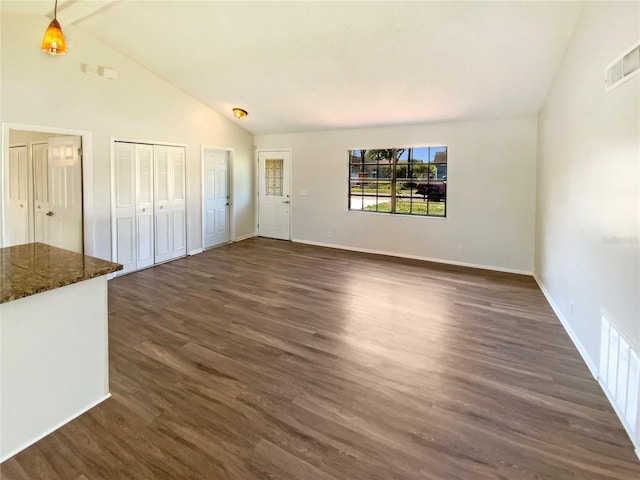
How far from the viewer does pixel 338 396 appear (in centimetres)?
244

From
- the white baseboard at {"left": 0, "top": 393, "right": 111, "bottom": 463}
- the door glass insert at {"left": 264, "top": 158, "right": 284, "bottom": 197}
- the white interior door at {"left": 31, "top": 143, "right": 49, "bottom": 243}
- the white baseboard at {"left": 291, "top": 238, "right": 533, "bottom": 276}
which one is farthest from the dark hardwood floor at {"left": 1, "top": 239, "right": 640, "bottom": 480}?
the door glass insert at {"left": 264, "top": 158, "right": 284, "bottom": 197}

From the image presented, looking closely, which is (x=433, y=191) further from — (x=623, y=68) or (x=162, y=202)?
(x=162, y=202)

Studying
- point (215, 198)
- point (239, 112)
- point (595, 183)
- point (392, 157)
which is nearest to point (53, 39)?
point (239, 112)

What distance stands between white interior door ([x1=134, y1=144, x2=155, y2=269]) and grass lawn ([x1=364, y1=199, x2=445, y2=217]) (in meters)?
4.12

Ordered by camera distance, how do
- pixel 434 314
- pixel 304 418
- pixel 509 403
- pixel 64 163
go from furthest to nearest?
pixel 64 163 < pixel 434 314 < pixel 509 403 < pixel 304 418

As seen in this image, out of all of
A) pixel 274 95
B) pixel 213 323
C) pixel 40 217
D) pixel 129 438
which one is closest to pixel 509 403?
pixel 129 438

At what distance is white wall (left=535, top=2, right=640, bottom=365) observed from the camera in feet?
7.17

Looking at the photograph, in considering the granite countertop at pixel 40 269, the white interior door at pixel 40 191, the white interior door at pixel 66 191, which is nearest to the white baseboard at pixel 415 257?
the white interior door at pixel 66 191

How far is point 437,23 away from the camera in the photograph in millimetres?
3521

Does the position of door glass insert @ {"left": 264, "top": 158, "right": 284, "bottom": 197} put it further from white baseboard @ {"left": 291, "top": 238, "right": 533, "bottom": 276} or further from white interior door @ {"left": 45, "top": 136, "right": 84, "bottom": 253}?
white interior door @ {"left": 45, "top": 136, "right": 84, "bottom": 253}

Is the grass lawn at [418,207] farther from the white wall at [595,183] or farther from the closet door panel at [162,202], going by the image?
the closet door panel at [162,202]

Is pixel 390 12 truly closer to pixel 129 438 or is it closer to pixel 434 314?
pixel 434 314

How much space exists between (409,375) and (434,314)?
1.39m

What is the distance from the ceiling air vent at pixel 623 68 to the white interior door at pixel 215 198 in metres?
6.05
